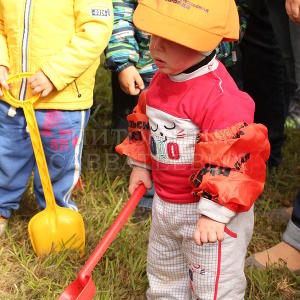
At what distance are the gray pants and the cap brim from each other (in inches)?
18.1

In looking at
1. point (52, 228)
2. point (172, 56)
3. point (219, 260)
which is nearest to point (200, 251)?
point (219, 260)

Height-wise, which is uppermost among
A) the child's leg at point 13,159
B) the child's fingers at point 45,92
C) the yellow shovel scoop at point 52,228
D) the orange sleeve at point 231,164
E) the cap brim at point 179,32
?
the cap brim at point 179,32

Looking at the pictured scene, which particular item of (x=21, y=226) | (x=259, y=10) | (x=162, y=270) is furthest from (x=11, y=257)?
(x=259, y=10)

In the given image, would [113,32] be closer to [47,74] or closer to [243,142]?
[47,74]

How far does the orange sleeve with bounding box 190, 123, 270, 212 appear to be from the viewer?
54.6 inches

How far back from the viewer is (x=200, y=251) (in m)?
1.61

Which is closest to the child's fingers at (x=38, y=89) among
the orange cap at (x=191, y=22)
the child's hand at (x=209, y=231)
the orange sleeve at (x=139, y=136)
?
the orange sleeve at (x=139, y=136)

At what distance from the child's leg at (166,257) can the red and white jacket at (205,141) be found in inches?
2.1

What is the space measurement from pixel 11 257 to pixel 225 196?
3.45ft

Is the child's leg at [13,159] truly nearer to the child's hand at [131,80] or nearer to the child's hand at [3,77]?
the child's hand at [3,77]

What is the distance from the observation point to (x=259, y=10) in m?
2.43

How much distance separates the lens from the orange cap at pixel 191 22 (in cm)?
138

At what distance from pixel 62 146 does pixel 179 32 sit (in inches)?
33.7

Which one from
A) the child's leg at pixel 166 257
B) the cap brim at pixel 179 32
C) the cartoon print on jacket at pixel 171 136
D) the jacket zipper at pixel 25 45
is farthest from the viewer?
the jacket zipper at pixel 25 45
